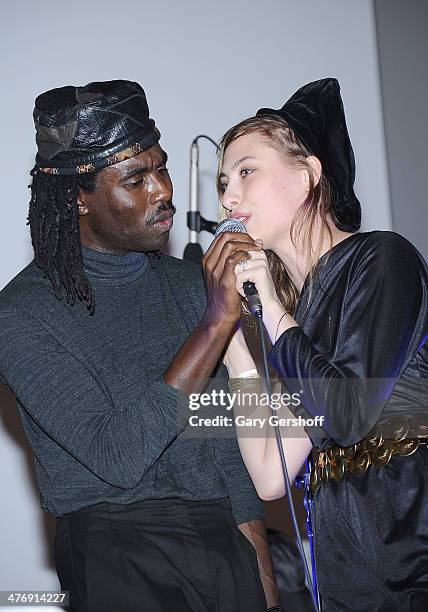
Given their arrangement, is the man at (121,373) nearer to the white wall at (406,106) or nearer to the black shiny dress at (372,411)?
the black shiny dress at (372,411)

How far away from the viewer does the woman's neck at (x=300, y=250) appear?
2.22 m

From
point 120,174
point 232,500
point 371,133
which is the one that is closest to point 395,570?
point 232,500

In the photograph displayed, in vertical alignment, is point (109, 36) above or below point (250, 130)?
above

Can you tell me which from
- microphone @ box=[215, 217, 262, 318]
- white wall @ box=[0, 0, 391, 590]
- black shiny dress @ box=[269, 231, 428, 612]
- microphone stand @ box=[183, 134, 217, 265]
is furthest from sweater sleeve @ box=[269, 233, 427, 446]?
white wall @ box=[0, 0, 391, 590]

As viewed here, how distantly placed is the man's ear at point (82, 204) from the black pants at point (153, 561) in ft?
2.33

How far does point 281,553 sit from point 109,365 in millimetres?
839

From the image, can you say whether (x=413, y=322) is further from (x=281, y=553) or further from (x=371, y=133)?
(x=371, y=133)

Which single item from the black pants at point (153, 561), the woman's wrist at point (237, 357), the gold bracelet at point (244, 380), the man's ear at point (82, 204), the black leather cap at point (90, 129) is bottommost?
the black pants at point (153, 561)

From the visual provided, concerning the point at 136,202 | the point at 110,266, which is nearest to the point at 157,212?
the point at 136,202

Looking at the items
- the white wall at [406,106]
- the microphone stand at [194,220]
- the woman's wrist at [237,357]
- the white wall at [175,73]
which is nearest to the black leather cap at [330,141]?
the woman's wrist at [237,357]

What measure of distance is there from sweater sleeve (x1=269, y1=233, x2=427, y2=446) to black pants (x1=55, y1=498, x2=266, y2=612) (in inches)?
14.4

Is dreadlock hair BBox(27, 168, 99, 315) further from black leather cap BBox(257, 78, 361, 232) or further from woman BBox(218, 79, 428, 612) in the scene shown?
black leather cap BBox(257, 78, 361, 232)

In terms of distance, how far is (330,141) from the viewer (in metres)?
2.30

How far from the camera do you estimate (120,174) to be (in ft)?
7.34
